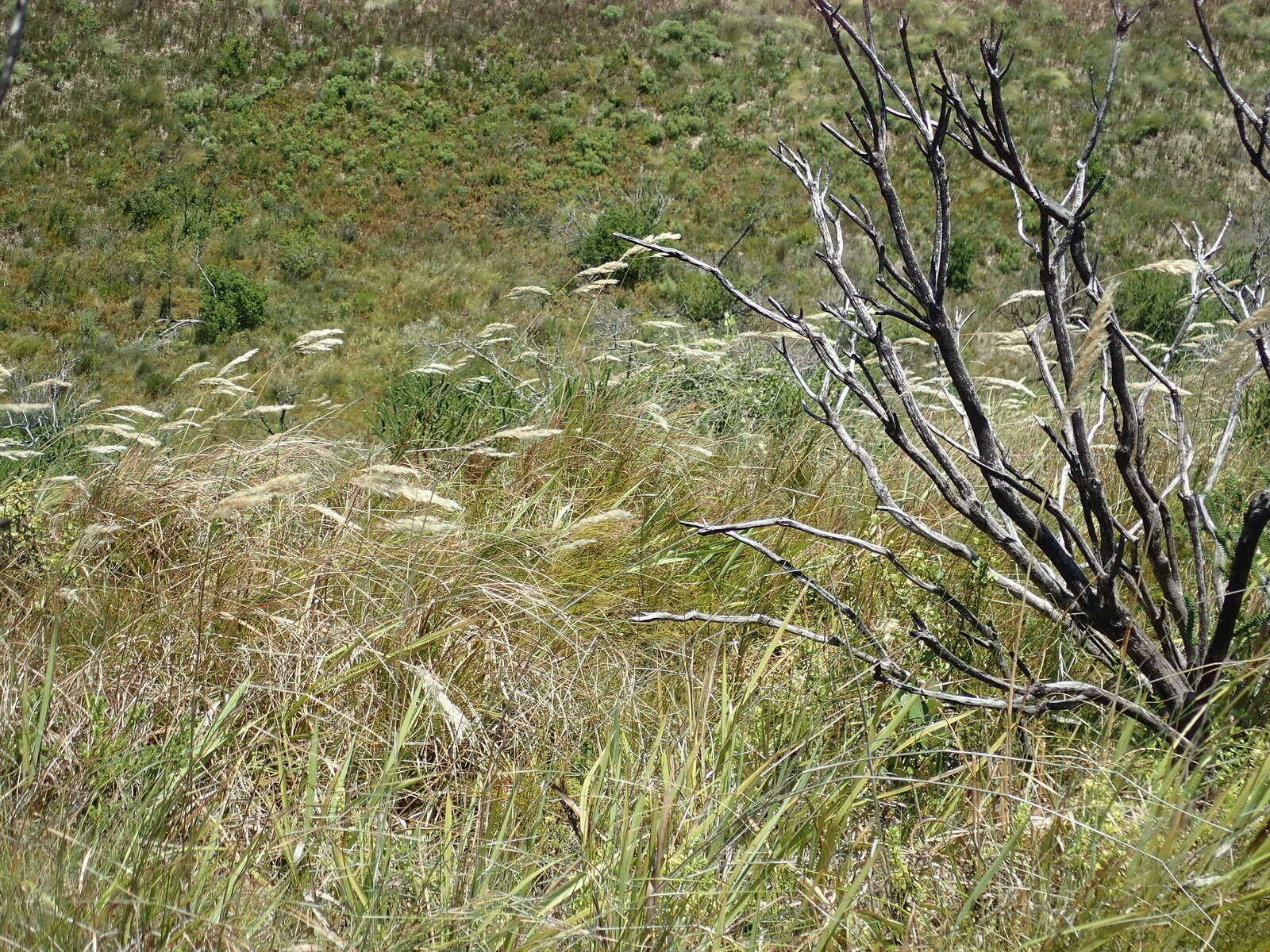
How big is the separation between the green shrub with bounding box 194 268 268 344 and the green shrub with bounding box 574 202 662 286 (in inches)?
169

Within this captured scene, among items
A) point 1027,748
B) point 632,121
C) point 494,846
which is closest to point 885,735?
point 1027,748

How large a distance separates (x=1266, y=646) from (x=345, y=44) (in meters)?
21.5

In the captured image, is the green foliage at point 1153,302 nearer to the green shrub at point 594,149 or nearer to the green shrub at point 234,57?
the green shrub at point 594,149

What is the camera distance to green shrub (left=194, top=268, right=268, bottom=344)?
12305mm

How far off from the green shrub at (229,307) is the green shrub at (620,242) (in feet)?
14.1

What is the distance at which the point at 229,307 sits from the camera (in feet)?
40.6

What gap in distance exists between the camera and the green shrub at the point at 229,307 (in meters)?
12.3

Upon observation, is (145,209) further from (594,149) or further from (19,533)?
(19,533)

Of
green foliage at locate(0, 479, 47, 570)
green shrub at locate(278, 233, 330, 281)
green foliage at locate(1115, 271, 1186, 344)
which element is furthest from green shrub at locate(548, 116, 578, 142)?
green foliage at locate(0, 479, 47, 570)

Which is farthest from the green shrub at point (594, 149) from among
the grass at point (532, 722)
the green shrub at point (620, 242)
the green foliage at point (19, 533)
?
the green foliage at point (19, 533)

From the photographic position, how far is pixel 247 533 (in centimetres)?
226

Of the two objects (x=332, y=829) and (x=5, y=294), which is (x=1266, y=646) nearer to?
(x=332, y=829)

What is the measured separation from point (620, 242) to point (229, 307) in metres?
5.00

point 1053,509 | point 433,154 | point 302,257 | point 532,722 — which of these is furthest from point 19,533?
point 433,154
